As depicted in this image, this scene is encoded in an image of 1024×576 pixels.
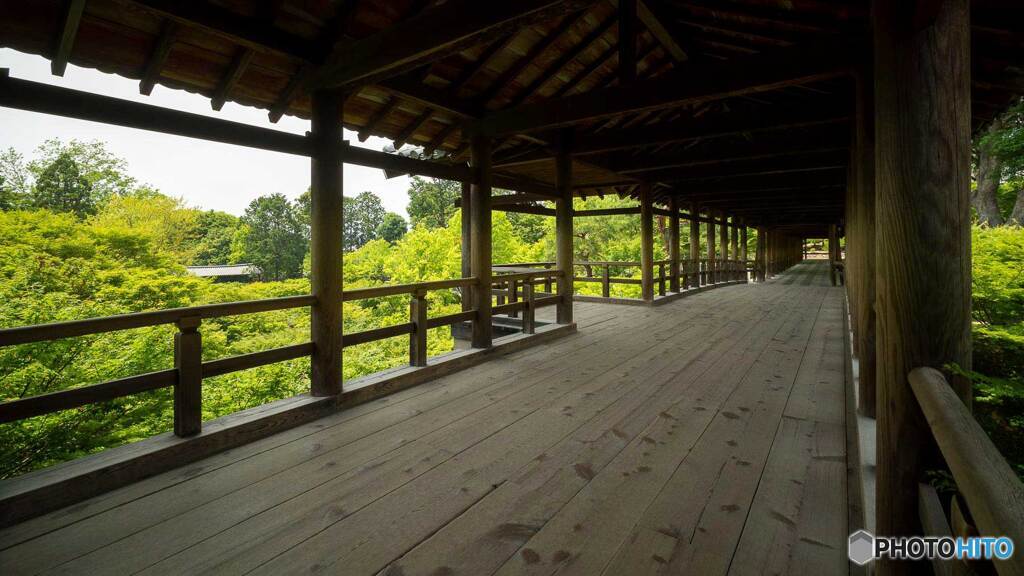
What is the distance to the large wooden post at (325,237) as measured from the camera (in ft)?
12.2

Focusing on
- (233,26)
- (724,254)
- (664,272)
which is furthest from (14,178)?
(724,254)

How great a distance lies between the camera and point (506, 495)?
234cm

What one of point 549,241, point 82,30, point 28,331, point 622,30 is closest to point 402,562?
point 28,331

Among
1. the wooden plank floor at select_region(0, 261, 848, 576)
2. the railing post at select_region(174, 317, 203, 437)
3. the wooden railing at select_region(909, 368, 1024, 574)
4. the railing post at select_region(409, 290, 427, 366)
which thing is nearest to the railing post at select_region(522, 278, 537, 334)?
the railing post at select_region(409, 290, 427, 366)

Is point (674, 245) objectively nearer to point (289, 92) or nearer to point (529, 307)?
point (529, 307)

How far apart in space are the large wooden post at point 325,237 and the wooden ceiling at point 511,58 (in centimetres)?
27

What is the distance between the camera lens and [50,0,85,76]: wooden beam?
2641 mm

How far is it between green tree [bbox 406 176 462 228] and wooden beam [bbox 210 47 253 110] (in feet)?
152

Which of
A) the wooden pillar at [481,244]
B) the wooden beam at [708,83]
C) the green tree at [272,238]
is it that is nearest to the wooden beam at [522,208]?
the wooden pillar at [481,244]

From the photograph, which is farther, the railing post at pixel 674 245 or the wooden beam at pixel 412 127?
the railing post at pixel 674 245

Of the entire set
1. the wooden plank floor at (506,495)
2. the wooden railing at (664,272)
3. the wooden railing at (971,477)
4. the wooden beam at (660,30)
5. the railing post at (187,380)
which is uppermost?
the wooden beam at (660,30)

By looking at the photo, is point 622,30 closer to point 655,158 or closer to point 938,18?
point 938,18

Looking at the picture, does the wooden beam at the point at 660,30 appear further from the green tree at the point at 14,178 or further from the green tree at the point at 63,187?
the green tree at the point at 63,187

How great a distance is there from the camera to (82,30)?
287cm
